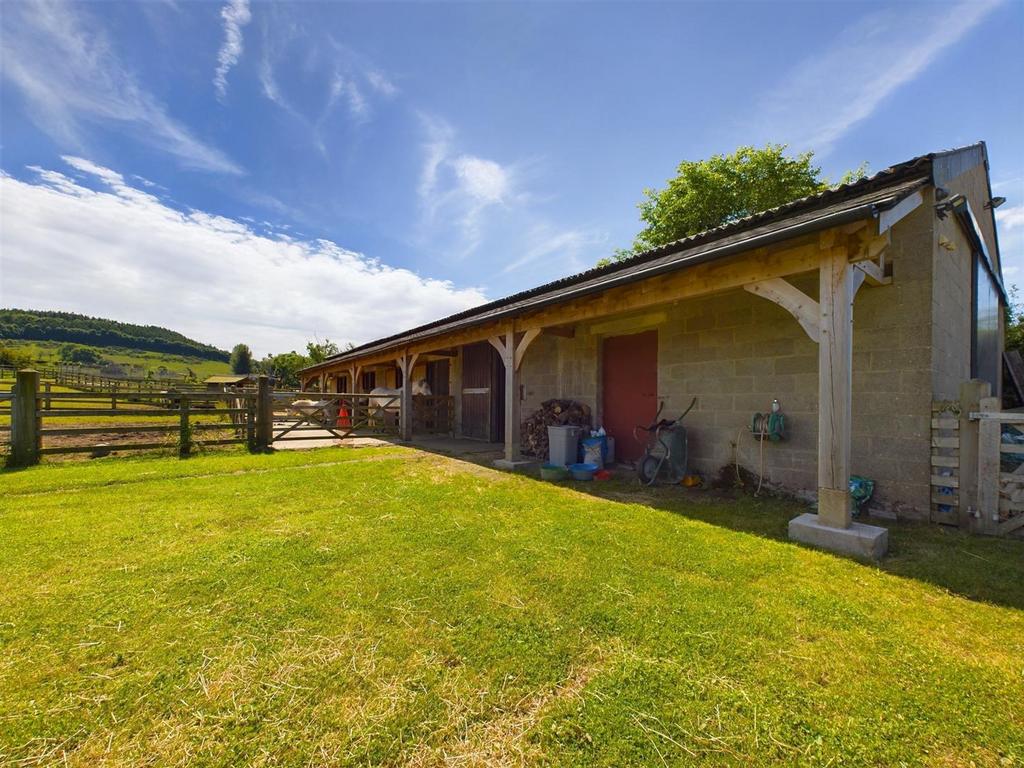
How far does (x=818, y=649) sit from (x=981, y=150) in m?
8.18

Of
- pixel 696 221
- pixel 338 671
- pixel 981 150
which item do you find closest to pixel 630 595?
pixel 338 671

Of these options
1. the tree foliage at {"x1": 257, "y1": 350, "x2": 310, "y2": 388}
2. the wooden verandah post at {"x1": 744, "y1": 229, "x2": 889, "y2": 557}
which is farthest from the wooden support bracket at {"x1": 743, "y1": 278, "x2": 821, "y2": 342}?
the tree foliage at {"x1": 257, "y1": 350, "x2": 310, "y2": 388}

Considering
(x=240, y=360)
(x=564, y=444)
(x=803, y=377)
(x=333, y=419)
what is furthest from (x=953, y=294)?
(x=240, y=360)

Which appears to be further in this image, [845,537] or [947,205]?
[947,205]

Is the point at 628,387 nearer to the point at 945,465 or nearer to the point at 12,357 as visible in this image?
the point at 945,465

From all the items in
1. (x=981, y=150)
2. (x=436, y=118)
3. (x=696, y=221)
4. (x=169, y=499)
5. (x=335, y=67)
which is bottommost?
(x=169, y=499)

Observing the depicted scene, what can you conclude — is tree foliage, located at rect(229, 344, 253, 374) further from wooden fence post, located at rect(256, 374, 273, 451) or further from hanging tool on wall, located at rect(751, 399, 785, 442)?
hanging tool on wall, located at rect(751, 399, 785, 442)

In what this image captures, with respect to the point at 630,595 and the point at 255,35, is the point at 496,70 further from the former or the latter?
the point at 630,595

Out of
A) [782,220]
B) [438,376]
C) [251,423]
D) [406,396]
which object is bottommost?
[251,423]

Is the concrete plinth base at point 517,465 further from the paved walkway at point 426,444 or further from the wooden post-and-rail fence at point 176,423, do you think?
the wooden post-and-rail fence at point 176,423

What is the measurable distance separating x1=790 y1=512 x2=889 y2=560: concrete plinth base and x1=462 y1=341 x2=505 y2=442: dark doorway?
7579mm

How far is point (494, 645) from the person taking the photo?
191 centimetres

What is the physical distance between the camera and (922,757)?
1347mm

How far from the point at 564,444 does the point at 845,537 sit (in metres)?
3.98
